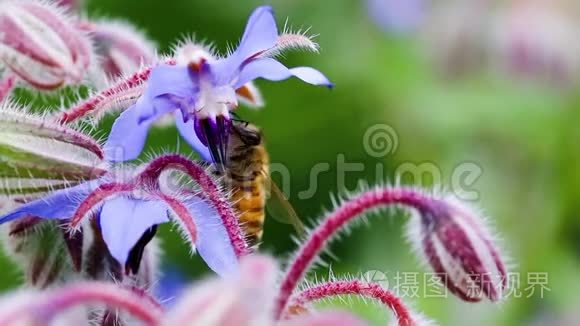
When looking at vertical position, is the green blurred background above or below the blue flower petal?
above

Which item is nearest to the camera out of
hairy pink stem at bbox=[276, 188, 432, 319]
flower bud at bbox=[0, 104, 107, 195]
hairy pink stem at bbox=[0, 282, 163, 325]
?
hairy pink stem at bbox=[0, 282, 163, 325]

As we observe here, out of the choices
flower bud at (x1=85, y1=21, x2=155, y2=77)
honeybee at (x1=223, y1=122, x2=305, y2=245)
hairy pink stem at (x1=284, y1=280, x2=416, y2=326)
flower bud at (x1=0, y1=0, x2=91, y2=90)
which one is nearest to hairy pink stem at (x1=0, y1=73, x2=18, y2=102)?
flower bud at (x1=0, y1=0, x2=91, y2=90)

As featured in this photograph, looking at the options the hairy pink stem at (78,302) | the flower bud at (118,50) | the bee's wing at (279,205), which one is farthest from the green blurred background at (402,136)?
the hairy pink stem at (78,302)

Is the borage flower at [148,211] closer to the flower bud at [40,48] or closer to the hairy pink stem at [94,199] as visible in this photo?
the hairy pink stem at [94,199]

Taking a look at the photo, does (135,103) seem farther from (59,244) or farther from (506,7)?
(506,7)

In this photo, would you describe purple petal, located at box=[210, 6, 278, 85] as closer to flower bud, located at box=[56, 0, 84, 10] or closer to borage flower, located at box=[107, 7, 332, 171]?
borage flower, located at box=[107, 7, 332, 171]

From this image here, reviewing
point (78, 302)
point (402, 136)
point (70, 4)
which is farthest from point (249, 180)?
point (402, 136)
